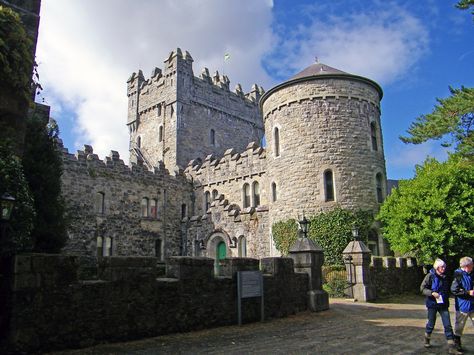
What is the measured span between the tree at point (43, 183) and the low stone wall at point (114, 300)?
2.40 m

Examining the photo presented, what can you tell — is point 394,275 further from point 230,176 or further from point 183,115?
point 183,115

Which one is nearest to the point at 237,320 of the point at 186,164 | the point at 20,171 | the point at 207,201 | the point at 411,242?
the point at 20,171

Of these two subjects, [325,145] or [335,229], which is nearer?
[335,229]

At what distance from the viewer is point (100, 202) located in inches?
948

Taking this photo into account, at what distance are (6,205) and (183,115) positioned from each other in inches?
1105

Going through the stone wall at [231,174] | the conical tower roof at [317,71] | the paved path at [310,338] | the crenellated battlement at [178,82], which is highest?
the crenellated battlement at [178,82]

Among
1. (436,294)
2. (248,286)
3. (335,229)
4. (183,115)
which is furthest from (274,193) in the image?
(183,115)

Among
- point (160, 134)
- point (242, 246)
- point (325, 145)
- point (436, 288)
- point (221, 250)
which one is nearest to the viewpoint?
point (436, 288)

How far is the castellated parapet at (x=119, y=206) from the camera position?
2277cm

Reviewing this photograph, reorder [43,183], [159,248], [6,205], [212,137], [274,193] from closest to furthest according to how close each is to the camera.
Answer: [6,205]
[43,183]
[274,193]
[159,248]
[212,137]

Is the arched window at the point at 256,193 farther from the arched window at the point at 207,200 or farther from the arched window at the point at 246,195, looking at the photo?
the arched window at the point at 207,200

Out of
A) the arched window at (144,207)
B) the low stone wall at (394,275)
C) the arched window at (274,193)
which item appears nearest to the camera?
the low stone wall at (394,275)

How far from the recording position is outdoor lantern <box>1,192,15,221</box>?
6141 mm

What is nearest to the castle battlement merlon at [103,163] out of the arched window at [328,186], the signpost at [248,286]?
the arched window at [328,186]
